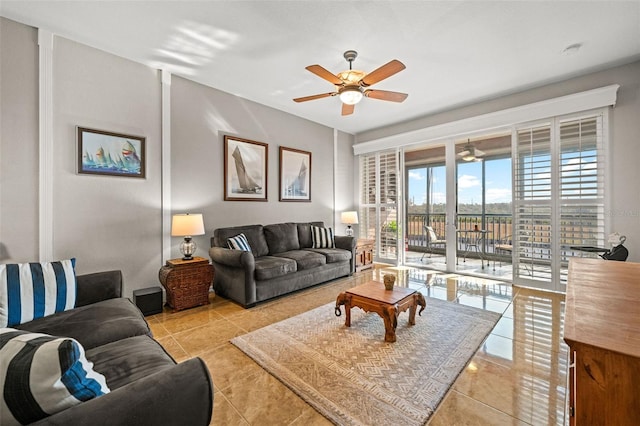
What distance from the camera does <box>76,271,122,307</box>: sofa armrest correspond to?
Answer: 6.86 feet

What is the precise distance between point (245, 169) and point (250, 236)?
1077mm

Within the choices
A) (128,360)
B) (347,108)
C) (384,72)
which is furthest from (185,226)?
(384,72)

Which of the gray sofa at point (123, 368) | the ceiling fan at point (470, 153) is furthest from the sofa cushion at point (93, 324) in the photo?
the ceiling fan at point (470, 153)

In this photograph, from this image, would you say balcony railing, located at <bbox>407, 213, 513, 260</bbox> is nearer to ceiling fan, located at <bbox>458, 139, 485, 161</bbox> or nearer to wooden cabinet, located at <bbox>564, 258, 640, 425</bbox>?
ceiling fan, located at <bbox>458, 139, 485, 161</bbox>

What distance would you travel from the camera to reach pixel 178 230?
3146 mm

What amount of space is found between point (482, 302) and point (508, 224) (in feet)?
9.99

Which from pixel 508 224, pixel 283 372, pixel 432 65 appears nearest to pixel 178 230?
pixel 283 372

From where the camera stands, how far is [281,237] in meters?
4.30

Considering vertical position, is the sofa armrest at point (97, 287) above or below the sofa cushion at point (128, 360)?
above

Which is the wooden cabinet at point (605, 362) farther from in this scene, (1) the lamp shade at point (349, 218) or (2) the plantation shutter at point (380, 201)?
(2) the plantation shutter at point (380, 201)

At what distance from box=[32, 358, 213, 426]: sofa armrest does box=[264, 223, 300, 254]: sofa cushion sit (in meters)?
3.22

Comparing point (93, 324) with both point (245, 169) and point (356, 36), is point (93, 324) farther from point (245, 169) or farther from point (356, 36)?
point (356, 36)

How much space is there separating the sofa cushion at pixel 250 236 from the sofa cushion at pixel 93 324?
5.72 ft

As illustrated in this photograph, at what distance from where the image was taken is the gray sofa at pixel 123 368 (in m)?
0.78
